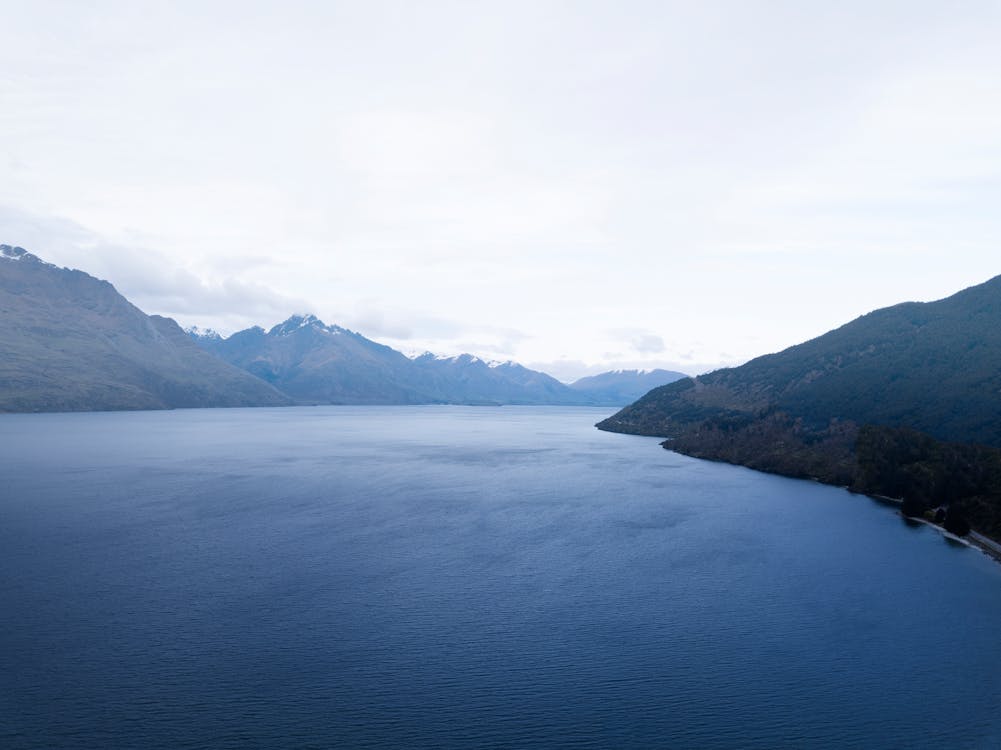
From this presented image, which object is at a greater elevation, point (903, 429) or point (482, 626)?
point (903, 429)

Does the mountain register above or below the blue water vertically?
above

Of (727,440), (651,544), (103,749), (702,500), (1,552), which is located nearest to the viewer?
(103,749)

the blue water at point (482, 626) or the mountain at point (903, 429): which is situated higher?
the mountain at point (903, 429)

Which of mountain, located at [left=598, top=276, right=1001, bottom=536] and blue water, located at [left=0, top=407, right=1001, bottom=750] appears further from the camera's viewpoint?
mountain, located at [left=598, top=276, right=1001, bottom=536]

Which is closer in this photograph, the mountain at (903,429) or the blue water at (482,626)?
the blue water at (482,626)

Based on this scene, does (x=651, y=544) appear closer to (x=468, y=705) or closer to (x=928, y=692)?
(x=928, y=692)

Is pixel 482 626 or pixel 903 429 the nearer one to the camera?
pixel 482 626

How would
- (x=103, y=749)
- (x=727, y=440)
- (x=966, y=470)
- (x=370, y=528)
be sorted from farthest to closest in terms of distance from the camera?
(x=727, y=440) < (x=966, y=470) < (x=370, y=528) < (x=103, y=749)

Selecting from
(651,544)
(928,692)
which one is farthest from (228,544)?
(928,692)
